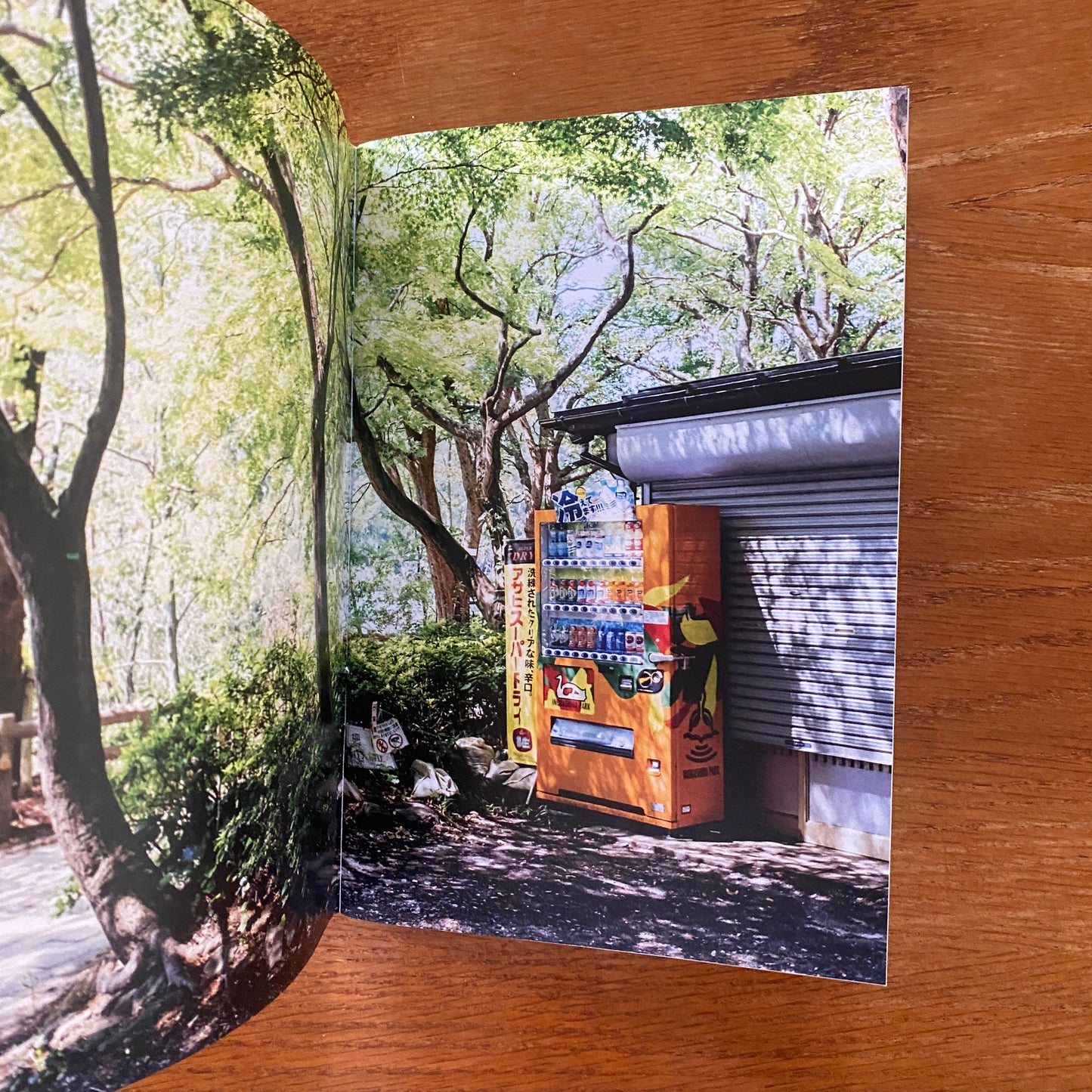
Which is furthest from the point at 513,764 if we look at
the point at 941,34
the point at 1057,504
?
the point at 941,34

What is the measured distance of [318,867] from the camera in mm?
1203

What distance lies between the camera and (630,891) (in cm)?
120

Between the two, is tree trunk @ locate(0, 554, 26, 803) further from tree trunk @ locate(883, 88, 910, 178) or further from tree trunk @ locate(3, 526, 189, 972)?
tree trunk @ locate(883, 88, 910, 178)

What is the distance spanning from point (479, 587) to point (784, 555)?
47 centimetres

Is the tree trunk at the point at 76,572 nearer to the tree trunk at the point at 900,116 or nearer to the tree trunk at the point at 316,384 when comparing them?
the tree trunk at the point at 316,384

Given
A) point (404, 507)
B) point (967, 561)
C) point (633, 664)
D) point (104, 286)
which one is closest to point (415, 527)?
point (404, 507)

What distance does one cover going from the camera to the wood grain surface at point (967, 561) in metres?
1.11

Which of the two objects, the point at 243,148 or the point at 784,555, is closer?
the point at 243,148

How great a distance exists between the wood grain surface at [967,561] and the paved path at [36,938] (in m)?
0.74

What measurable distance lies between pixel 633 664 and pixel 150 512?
709mm

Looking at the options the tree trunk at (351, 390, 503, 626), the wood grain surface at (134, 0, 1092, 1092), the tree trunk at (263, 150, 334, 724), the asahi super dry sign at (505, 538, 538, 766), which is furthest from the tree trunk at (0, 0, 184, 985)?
the wood grain surface at (134, 0, 1092, 1092)

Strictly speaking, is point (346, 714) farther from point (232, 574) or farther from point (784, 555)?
point (784, 555)

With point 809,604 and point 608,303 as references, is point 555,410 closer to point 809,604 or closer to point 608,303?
point 608,303

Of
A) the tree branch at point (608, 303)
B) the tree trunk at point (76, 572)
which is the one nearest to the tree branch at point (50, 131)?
the tree trunk at point (76, 572)
